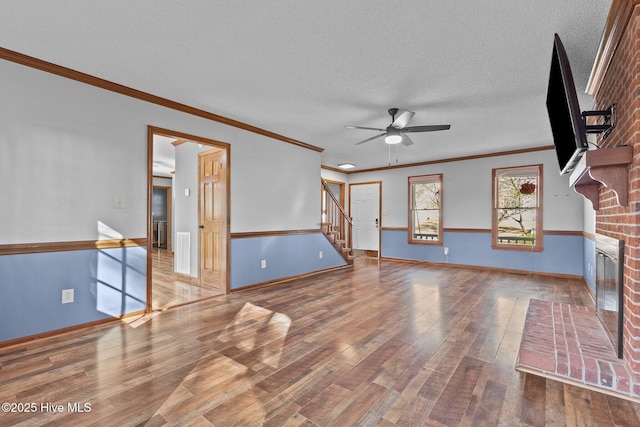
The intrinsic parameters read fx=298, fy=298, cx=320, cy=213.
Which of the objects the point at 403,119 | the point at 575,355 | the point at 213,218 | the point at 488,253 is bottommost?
the point at 575,355

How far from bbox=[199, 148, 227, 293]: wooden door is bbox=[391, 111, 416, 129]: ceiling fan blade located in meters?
2.43

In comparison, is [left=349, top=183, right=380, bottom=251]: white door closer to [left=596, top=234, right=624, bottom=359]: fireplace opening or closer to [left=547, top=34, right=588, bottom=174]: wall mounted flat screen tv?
[left=596, top=234, right=624, bottom=359]: fireplace opening

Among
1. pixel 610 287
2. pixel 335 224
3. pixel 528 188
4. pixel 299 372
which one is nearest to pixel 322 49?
pixel 299 372

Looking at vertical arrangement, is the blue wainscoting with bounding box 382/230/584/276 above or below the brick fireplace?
below

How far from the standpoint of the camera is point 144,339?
2.67 metres

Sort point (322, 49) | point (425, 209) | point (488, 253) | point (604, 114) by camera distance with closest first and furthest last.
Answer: point (604, 114)
point (322, 49)
point (488, 253)
point (425, 209)

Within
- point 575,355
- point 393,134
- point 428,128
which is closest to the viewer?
point 575,355

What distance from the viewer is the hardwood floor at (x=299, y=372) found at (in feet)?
5.45

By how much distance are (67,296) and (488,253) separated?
6807 millimetres

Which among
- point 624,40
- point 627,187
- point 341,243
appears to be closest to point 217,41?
point 624,40

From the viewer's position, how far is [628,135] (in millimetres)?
1874

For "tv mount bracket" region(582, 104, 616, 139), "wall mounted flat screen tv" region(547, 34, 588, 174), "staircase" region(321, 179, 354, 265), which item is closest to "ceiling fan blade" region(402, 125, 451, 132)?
"wall mounted flat screen tv" region(547, 34, 588, 174)

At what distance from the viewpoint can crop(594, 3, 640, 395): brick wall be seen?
1.72 meters

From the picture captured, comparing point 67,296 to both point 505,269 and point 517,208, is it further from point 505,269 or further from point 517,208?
point 517,208
